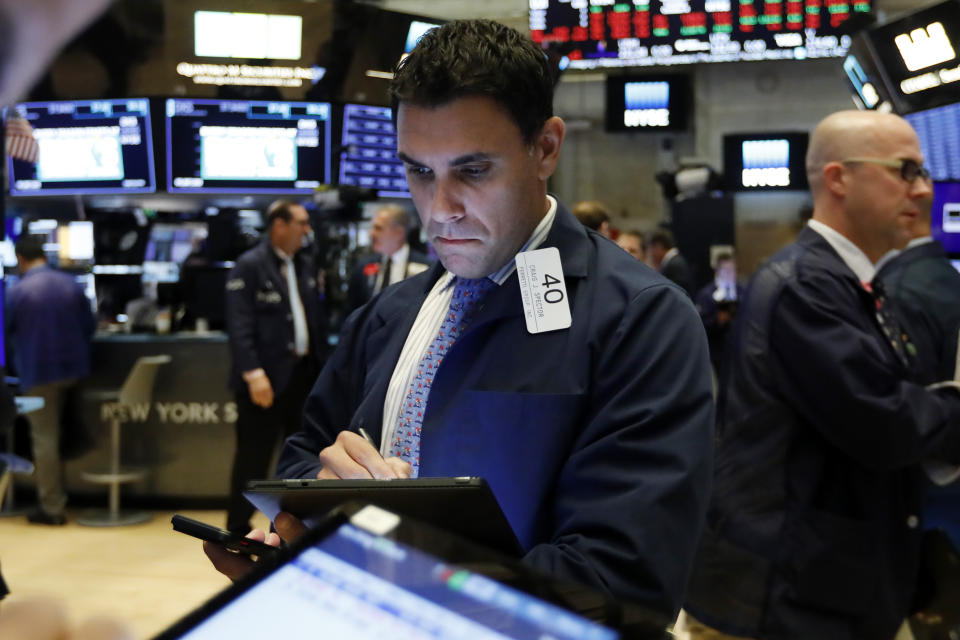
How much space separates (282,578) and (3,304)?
20.2 ft

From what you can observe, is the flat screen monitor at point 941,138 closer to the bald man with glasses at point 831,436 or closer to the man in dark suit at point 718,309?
the man in dark suit at point 718,309

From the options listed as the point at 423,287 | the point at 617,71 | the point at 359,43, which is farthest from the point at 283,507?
the point at 617,71

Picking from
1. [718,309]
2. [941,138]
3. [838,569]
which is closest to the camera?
[838,569]

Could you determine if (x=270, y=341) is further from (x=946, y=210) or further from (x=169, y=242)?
(x=946, y=210)

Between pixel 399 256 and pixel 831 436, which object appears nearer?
pixel 831 436

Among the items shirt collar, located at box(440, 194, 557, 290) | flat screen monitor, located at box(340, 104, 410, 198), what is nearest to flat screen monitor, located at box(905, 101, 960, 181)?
flat screen monitor, located at box(340, 104, 410, 198)

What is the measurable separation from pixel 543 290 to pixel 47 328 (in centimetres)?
516

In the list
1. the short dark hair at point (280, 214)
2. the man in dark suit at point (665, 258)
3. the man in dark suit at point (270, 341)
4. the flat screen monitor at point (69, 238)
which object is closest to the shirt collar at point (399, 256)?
the man in dark suit at point (270, 341)

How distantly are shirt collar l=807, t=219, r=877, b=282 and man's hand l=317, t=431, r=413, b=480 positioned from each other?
1452 mm

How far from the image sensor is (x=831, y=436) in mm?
2037

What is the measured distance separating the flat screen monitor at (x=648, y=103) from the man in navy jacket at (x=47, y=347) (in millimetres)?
5384

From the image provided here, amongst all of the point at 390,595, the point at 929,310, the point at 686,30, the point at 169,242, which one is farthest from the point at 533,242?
the point at 169,242

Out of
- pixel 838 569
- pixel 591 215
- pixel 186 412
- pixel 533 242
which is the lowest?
pixel 186 412

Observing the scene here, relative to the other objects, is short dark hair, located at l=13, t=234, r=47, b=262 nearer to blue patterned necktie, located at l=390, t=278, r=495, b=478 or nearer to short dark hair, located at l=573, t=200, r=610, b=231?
short dark hair, located at l=573, t=200, r=610, b=231
